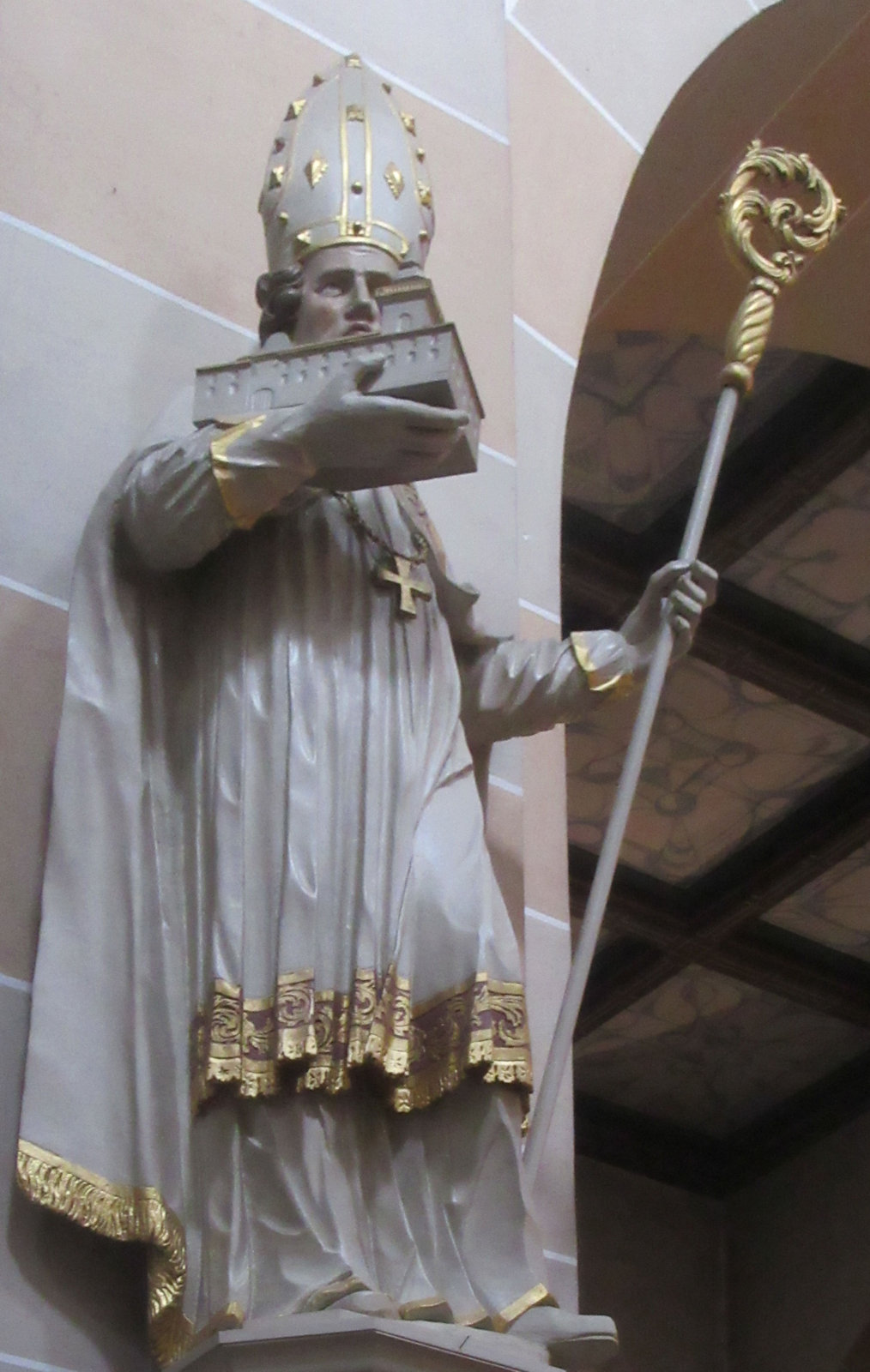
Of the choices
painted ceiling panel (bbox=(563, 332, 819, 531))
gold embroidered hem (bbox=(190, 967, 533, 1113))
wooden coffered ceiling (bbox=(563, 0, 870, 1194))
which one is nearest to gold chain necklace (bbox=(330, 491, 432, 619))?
gold embroidered hem (bbox=(190, 967, 533, 1113))

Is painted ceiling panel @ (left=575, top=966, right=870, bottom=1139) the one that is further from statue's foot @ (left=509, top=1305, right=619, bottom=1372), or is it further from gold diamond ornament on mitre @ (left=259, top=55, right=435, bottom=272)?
statue's foot @ (left=509, top=1305, right=619, bottom=1372)

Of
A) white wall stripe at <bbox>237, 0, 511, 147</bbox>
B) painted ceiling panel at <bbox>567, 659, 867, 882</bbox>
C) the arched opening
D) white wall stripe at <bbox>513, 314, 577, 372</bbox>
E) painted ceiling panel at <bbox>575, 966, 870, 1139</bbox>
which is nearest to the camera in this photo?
white wall stripe at <bbox>237, 0, 511, 147</bbox>

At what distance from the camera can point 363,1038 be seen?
2.36 meters

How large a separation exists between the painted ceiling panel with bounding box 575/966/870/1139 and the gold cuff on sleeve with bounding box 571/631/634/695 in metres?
4.25

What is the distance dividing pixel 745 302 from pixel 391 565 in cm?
73

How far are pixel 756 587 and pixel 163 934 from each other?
3.69m

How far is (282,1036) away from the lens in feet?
7.67

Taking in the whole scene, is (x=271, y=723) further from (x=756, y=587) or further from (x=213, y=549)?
(x=756, y=587)

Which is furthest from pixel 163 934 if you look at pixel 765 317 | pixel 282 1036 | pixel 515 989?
pixel 765 317

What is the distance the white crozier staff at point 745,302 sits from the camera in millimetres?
2775

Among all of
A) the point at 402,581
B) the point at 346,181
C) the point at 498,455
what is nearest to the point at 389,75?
the point at 498,455

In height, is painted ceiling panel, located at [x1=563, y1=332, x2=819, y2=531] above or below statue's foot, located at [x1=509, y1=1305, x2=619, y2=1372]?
above

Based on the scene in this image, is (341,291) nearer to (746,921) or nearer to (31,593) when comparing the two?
(31,593)

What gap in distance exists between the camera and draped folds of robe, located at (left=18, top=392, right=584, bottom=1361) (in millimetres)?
2375
